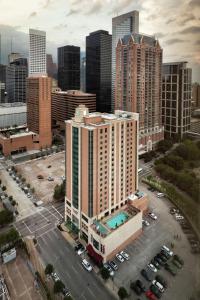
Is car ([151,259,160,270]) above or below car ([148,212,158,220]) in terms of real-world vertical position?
below

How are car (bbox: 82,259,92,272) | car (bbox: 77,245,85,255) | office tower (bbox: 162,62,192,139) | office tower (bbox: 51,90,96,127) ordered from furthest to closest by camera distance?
office tower (bbox: 51,90,96,127)
office tower (bbox: 162,62,192,139)
car (bbox: 77,245,85,255)
car (bbox: 82,259,92,272)

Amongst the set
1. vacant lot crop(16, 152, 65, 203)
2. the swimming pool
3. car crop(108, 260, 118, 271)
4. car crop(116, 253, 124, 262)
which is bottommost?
car crop(108, 260, 118, 271)

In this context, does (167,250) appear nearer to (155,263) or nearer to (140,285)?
(155,263)

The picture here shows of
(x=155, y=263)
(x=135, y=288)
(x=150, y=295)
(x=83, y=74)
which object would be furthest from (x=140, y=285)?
(x=83, y=74)

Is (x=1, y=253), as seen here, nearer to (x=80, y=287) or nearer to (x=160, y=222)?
(x=80, y=287)

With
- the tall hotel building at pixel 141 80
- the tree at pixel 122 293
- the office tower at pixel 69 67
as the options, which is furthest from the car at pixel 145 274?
the office tower at pixel 69 67

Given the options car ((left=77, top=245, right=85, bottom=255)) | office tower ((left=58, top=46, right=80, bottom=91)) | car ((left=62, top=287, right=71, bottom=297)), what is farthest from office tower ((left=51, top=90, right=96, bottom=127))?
car ((left=62, top=287, right=71, bottom=297))

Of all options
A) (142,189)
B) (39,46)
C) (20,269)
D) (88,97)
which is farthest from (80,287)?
(39,46)

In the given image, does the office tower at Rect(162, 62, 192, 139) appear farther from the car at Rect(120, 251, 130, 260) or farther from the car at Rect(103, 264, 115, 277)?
the car at Rect(103, 264, 115, 277)

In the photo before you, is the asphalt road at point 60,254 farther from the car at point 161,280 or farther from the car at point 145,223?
the car at point 145,223

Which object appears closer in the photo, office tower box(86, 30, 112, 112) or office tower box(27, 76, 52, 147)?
office tower box(27, 76, 52, 147)
